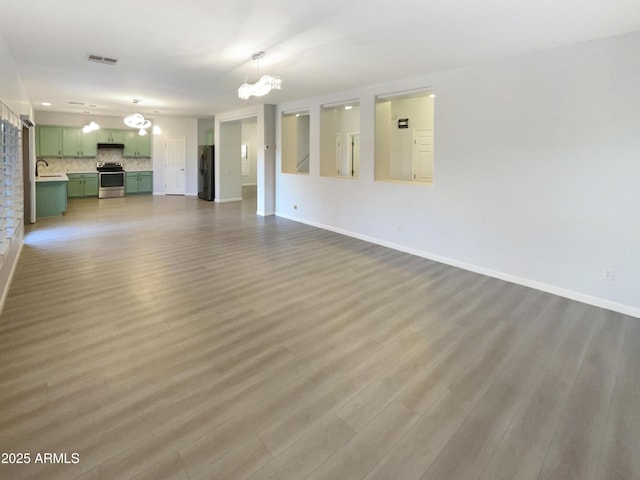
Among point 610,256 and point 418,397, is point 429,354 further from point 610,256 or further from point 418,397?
point 610,256

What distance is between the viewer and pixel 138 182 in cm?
1297

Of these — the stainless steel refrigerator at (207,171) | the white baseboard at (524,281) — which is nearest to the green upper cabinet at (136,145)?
the stainless steel refrigerator at (207,171)

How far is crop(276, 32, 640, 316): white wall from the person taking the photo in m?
3.63

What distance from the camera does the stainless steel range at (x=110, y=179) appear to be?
39.3 feet

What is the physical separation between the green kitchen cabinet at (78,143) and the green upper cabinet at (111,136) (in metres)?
0.17

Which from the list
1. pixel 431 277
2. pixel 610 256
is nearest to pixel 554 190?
pixel 610 256

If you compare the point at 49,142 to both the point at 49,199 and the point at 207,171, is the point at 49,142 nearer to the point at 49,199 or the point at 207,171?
the point at 49,199

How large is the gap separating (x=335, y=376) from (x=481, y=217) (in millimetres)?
3313

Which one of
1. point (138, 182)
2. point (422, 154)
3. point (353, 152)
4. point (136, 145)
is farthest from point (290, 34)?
point (138, 182)

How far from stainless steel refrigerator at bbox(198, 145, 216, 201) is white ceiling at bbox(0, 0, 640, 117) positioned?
5836 mm

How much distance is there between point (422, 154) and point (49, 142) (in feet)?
35.6

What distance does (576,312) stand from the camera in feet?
12.1

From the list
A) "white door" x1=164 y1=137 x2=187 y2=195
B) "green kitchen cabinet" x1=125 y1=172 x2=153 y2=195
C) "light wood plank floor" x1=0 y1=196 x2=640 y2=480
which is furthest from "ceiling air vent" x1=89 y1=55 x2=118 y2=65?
"green kitchen cabinet" x1=125 y1=172 x2=153 y2=195

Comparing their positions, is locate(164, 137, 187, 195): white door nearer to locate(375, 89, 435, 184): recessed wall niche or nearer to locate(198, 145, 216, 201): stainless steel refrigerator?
locate(198, 145, 216, 201): stainless steel refrigerator
